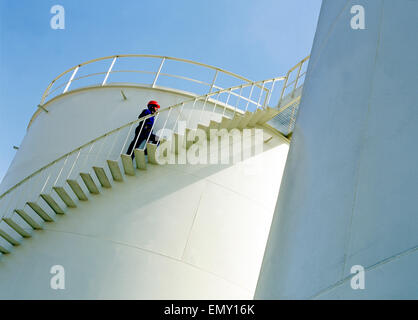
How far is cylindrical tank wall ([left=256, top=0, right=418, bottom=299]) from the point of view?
5.39 ft

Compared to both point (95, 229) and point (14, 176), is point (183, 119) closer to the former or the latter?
point (95, 229)

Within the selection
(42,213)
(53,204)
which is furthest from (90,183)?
(42,213)

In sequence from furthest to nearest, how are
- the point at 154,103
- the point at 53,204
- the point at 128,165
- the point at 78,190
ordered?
1. the point at 154,103
2. the point at 128,165
3. the point at 78,190
4. the point at 53,204

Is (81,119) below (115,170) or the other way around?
the other way around

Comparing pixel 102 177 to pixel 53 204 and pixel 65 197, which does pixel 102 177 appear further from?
pixel 53 204

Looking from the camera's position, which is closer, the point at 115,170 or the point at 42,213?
the point at 42,213

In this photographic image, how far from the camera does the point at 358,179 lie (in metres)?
2.06

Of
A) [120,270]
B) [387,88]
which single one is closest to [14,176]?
[120,270]

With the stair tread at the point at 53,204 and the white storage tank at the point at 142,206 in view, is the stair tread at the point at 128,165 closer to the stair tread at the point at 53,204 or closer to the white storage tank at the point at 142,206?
the white storage tank at the point at 142,206

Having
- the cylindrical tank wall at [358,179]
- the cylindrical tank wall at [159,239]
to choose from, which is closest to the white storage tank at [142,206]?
the cylindrical tank wall at [159,239]

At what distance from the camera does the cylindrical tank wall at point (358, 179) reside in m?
1.64

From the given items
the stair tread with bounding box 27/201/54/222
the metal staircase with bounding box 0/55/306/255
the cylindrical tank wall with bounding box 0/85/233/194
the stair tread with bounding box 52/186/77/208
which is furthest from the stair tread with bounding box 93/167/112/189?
the cylindrical tank wall with bounding box 0/85/233/194

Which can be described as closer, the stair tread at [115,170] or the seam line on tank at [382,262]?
the seam line on tank at [382,262]

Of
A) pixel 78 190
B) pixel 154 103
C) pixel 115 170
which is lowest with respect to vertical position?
pixel 78 190
